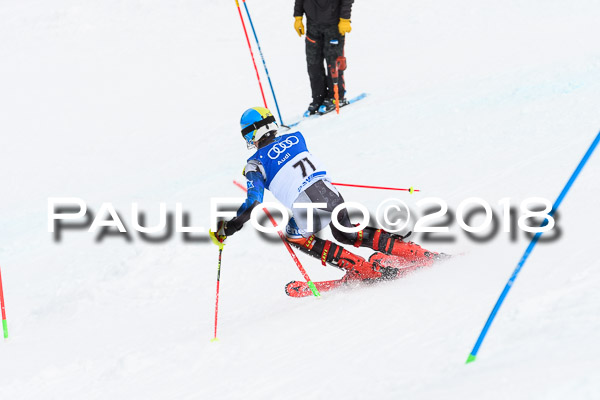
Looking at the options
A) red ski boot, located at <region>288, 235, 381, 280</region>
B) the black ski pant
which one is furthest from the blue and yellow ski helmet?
the black ski pant

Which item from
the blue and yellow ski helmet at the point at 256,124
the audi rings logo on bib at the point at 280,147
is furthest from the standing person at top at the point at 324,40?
the audi rings logo on bib at the point at 280,147

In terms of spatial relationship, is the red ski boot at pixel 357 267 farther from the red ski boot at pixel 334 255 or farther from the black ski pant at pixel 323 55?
the black ski pant at pixel 323 55

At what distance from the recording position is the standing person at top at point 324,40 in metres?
8.93

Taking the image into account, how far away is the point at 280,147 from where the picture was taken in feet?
15.8

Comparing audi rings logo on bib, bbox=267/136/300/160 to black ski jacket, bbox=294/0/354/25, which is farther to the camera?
black ski jacket, bbox=294/0/354/25

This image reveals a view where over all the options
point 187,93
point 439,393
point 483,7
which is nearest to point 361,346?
point 439,393

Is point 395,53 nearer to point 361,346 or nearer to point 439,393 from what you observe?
point 361,346

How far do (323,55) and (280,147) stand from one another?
4957mm

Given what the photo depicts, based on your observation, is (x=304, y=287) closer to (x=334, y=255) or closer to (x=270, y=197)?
(x=334, y=255)

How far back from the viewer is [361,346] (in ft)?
11.7

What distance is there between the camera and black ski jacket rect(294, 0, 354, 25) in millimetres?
8867

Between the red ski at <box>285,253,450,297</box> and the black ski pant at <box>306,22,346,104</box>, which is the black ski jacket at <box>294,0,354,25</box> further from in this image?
the red ski at <box>285,253,450,297</box>

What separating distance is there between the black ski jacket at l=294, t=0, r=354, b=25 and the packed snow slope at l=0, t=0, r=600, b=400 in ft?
4.53

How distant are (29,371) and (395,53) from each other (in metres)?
9.67
